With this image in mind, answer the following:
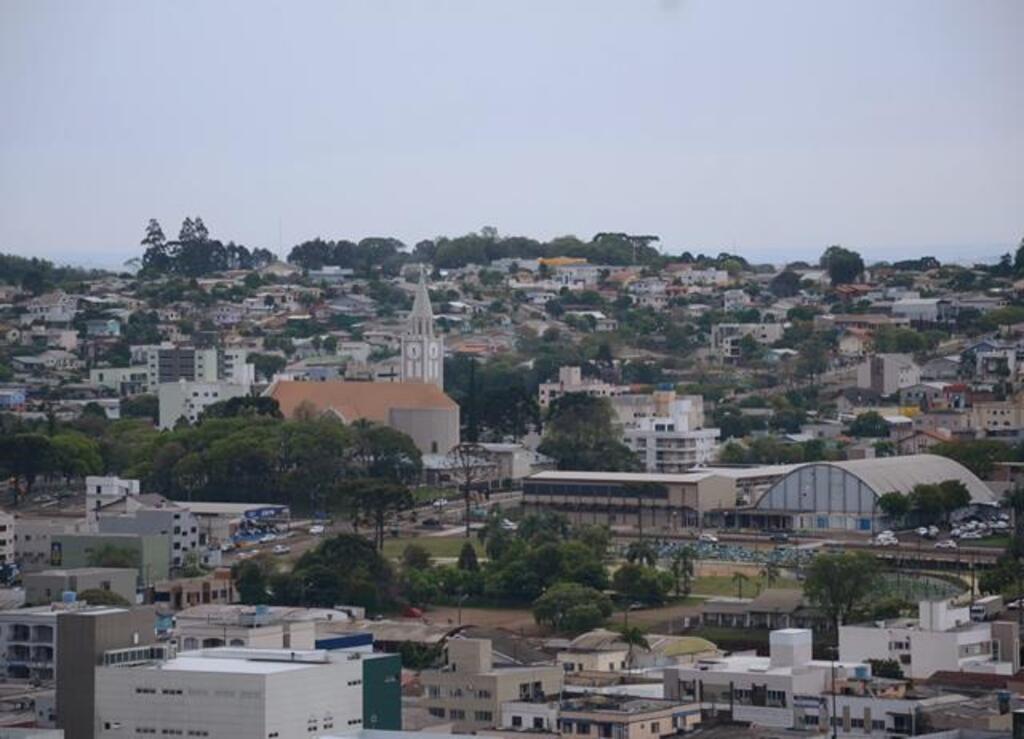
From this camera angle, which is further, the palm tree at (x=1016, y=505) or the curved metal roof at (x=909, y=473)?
the curved metal roof at (x=909, y=473)

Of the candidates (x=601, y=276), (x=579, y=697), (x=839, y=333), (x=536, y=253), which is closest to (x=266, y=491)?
(x=579, y=697)

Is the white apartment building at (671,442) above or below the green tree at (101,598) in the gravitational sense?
above

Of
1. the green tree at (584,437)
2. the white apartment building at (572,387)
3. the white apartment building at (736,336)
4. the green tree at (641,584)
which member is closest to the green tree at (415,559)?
the green tree at (641,584)

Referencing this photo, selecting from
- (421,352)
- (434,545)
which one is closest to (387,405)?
(421,352)

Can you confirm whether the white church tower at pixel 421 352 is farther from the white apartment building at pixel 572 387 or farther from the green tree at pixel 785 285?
the green tree at pixel 785 285

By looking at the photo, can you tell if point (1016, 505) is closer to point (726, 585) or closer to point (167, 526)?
point (726, 585)

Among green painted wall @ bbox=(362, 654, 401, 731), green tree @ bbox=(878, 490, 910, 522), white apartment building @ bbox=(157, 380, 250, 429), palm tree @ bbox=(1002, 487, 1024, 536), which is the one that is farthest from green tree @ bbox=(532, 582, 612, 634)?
white apartment building @ bbox=(157, 380, 250, 429)

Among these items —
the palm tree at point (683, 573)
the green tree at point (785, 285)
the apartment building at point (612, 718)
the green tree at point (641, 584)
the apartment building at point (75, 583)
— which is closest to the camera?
the apartment building at point (612, 718)


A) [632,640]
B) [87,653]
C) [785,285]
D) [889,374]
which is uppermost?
[785,285]
